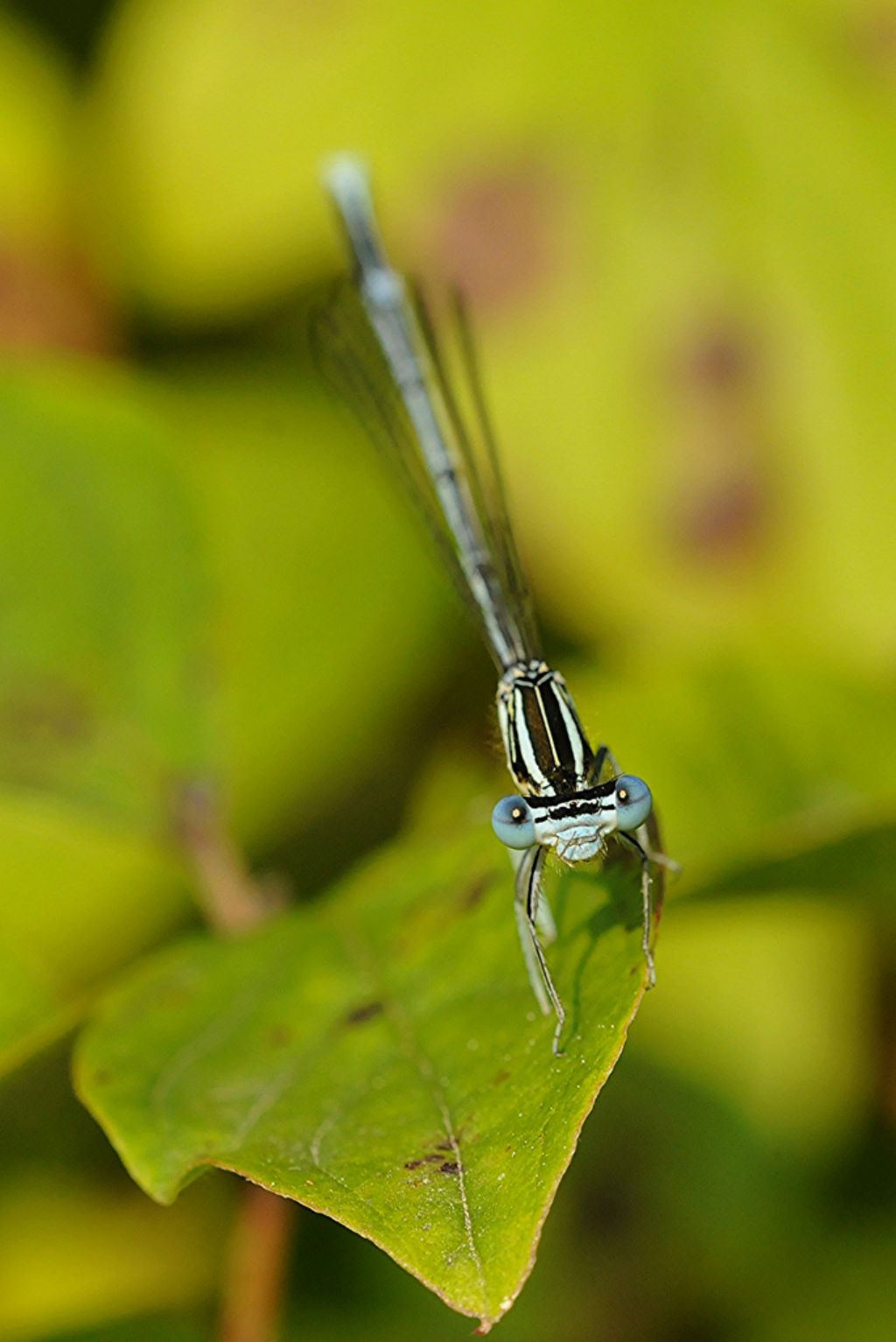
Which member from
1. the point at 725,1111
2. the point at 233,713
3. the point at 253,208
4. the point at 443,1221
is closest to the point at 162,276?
the point at 253,208

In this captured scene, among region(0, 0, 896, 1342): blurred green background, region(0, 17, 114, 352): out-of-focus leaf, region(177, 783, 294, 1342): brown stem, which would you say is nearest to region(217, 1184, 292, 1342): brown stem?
region(177, 783, 294, 1342): brown stem

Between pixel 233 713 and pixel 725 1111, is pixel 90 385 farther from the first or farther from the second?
pixel 725 1111

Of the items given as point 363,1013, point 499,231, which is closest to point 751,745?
point 363,1013

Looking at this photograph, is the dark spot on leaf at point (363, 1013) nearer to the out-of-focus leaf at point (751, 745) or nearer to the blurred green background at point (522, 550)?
the out-of-focus leaf at point (751, 745)

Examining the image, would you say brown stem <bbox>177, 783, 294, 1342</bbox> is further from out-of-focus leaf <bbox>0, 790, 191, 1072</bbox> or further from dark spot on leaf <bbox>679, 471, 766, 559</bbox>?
dark spot on leaf <bbox>679, 471, 766, 559</bbox>

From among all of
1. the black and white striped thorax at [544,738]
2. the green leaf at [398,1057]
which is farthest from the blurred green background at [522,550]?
the green leaf at [398,1057]

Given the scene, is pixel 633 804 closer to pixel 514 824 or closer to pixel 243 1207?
pixel 514 824
